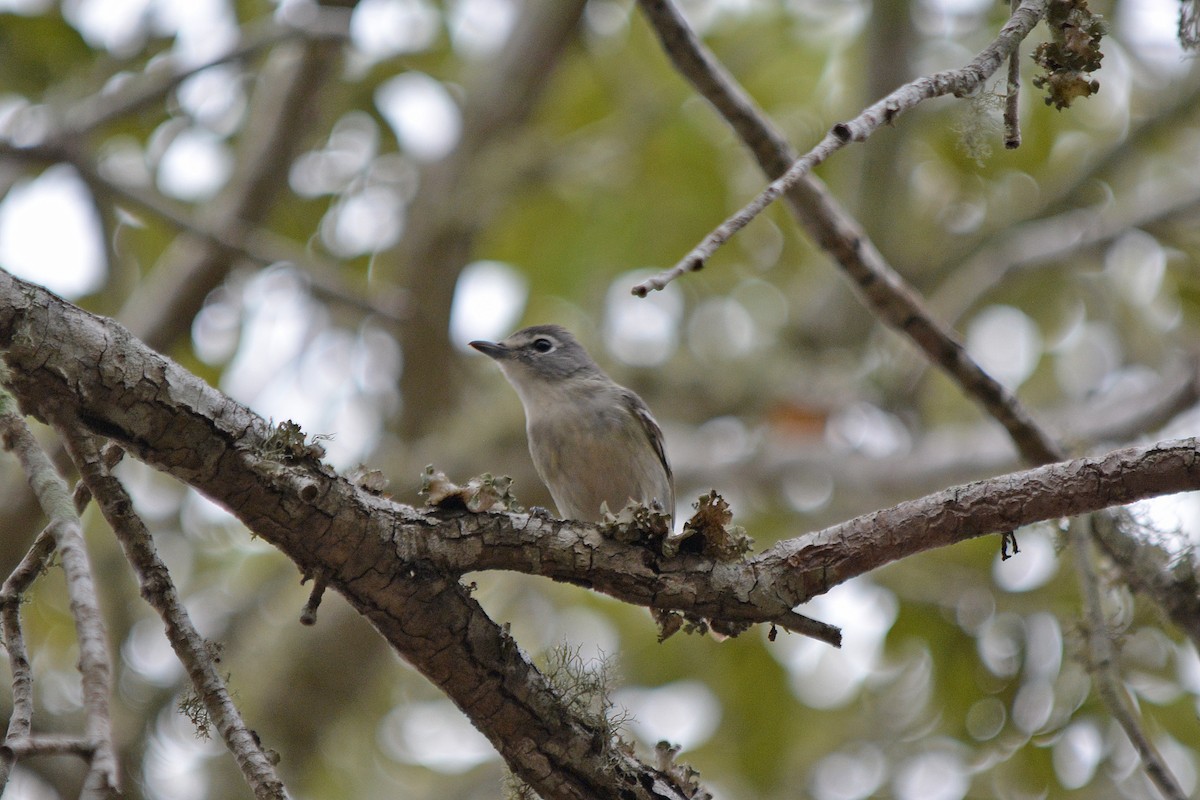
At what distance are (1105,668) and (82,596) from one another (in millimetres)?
→ 2957

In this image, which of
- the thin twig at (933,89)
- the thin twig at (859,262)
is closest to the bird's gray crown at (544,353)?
the thin twig at (859,262)

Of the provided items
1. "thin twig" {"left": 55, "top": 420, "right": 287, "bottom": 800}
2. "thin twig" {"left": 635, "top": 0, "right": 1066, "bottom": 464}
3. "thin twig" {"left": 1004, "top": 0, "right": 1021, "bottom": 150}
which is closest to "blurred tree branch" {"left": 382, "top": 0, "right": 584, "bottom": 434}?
"thin twig" {"left": 635, "top": 0, "right": 1066, "bottom": 464}

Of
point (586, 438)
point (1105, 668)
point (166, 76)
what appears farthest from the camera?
point (166, 76)

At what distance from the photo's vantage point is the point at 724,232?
226 cm

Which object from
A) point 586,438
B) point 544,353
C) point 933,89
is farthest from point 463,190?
point 933,89

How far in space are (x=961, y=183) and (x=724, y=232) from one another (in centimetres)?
726

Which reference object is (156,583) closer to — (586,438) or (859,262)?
(859,262)

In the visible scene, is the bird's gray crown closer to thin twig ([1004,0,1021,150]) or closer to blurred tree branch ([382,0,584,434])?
blurred tree branch ([382,0,584,434])

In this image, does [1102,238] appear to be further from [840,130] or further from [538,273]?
[840,130]

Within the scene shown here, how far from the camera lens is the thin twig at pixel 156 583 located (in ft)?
8.21

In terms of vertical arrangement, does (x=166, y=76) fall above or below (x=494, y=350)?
above

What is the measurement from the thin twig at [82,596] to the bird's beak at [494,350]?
3.88 m

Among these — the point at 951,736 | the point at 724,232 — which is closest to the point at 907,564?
the point at 951,736

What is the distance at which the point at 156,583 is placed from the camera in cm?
264
